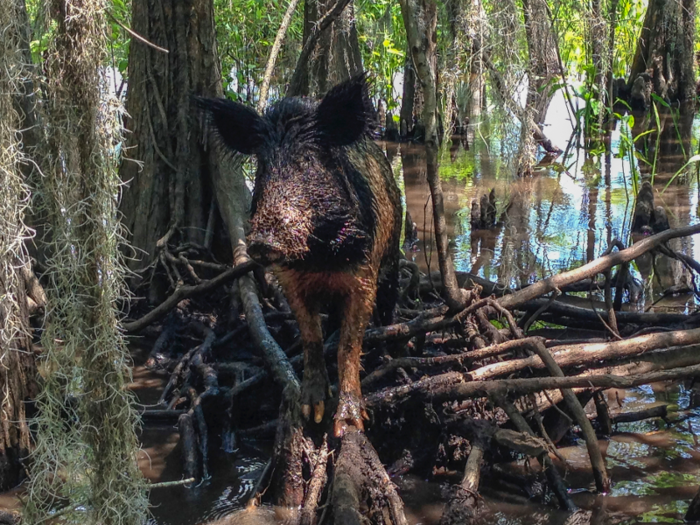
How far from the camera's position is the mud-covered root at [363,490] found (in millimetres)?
3432

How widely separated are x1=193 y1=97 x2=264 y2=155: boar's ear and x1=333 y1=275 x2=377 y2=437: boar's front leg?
99 centimetres

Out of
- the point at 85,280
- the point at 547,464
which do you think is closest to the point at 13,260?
the point at 85,280

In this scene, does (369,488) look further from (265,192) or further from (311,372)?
(265,192)

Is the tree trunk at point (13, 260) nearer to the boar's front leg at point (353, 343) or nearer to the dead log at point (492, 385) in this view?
the boar's front leg at point (353, 343)

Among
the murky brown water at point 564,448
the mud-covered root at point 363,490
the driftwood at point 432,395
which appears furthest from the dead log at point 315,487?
the murky brown water at point 564,448

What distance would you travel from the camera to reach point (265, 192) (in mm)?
3883

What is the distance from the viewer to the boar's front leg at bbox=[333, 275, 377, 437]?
429cm

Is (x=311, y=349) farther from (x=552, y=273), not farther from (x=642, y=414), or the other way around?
(x=552, y=273)

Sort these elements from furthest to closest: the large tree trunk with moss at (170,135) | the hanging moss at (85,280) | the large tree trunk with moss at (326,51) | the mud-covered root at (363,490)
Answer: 1. the large tree trunk with moss at (326,51)
2. the large tree trunk with moss at (170,135)
3. the mud-covered root at (363,490)
4. the hanging moss at (85,280)

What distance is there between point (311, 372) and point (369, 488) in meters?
1.02

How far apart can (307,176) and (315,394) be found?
127 centimetres

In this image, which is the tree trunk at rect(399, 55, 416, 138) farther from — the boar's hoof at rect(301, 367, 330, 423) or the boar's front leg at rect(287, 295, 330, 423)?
the boar's hoof at rect(301, 367, 330, 423)

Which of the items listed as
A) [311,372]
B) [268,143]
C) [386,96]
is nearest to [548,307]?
[311,372]

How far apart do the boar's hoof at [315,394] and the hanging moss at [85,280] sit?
1174mm
